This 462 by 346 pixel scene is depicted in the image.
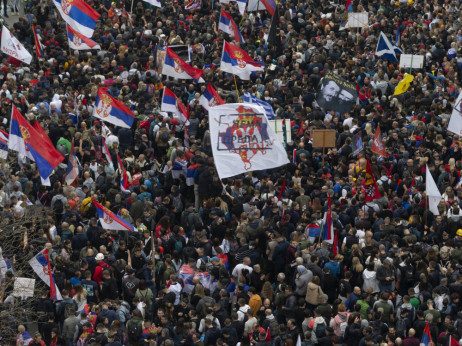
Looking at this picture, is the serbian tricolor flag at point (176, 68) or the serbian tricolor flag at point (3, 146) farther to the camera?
the serbian tricolor flag at point (176, 68)

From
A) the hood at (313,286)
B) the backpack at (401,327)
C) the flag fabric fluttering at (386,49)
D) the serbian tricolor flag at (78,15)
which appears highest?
the serbian tricolor flag at (78,15)

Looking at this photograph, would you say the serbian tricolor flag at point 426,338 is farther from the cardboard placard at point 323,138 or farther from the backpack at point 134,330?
the cardboard placard at point 323,138

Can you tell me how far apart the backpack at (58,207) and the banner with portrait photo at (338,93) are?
799 cm

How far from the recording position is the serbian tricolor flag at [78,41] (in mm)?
34375

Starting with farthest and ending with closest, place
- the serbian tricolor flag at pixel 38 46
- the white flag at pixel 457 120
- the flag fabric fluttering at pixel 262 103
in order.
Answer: the serbian tricolor flag at pixel 38 46
the flag fabric fluttering at pixel 262 103
the white flag at pixel 457 120

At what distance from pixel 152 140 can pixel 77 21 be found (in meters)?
5.87

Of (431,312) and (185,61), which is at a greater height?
(185,61)

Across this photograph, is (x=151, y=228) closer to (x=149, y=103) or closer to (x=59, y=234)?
(x=59, y=234)

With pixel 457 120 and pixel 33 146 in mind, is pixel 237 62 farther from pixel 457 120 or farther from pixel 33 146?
pixel 33 146

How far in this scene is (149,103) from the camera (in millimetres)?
32156

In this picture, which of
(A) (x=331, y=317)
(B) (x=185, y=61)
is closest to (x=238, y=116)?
(A) (x=331, y=317)

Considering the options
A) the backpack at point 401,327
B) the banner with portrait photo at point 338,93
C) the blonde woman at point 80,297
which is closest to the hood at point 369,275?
the backpack at point 401,327

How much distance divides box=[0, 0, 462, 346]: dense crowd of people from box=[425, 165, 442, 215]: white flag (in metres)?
0.16

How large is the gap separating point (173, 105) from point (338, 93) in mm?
4218
